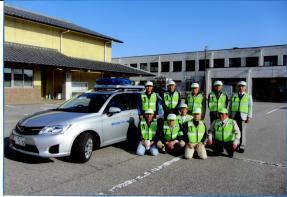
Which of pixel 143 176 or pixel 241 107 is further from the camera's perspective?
pixel 241 107

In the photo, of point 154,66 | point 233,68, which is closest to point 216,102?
point 233,68

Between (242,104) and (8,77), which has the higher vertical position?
(8,77)

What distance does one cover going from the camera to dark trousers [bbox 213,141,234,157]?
6256 mm

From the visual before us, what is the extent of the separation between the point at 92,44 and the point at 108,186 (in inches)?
1018

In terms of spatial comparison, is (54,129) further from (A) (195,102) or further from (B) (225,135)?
(B) (225,135)

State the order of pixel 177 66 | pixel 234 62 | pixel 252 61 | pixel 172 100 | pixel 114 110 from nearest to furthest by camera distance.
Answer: pixel 114 110 < pixel 172 100 < pixel 252 61 < pixel 234 62 < pixel 177 66

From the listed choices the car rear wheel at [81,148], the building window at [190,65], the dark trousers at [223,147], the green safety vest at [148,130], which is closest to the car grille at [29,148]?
the car rear wheel at [81,148]

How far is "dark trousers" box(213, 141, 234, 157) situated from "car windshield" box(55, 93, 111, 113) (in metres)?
2.65

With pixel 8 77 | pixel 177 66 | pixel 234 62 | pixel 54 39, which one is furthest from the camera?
pixel 177 66

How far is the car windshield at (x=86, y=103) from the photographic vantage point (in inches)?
249

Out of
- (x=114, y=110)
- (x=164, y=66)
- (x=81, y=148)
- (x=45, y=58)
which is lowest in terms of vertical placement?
(x=81, y=148)

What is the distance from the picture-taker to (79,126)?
5.53 metres

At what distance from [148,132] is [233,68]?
37016 mm

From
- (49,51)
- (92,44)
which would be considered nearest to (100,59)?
(92,44)
